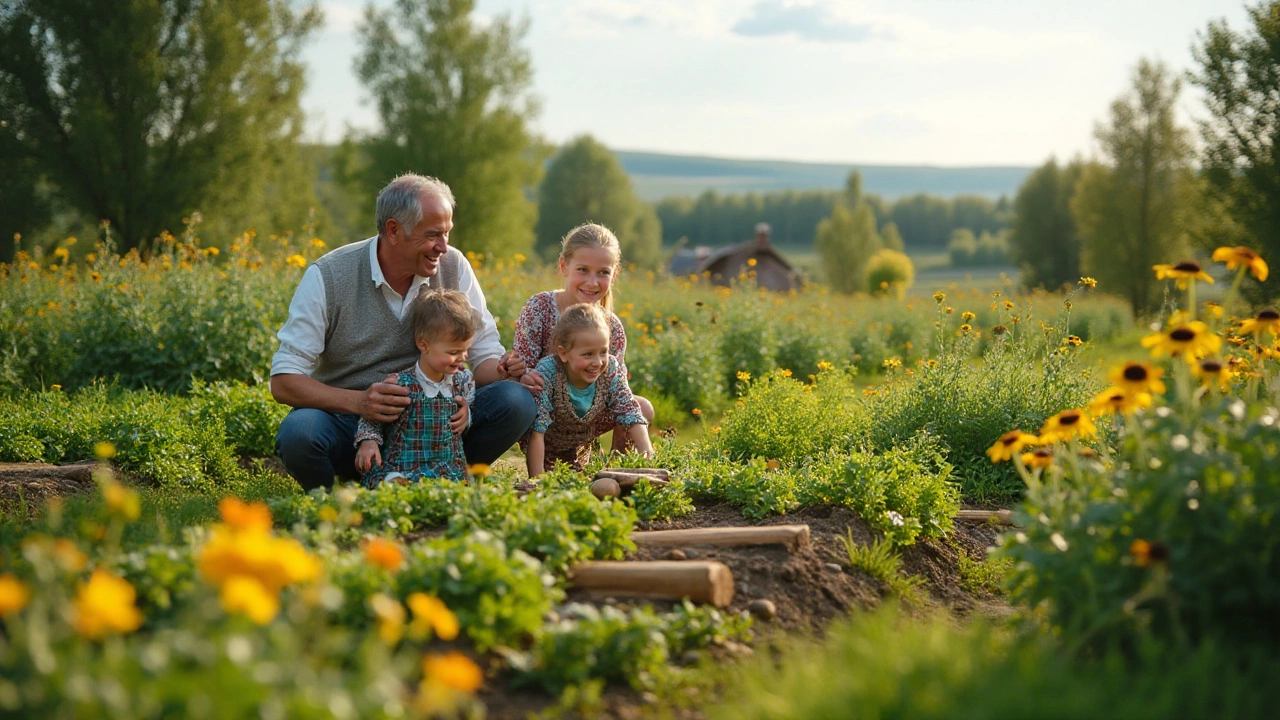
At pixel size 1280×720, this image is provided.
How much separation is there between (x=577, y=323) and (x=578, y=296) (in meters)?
0.48

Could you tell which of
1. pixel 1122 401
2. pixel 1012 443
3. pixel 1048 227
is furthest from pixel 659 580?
pixel 1048 227

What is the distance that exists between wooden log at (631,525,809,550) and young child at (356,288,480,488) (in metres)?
1.17

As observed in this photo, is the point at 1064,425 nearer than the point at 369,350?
Yes

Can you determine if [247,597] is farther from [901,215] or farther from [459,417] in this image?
[901,215]

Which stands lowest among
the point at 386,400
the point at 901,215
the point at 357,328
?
the point at 386,400

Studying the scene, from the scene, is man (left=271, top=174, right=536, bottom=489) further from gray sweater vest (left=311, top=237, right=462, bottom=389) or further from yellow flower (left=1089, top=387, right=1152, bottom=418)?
yellow flower (left=1089, top=387, right=1152, bottom=418)

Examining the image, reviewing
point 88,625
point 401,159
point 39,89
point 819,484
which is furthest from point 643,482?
point 401,159

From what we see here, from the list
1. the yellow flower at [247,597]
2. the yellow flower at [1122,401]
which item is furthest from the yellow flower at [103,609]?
the yellow flower at [1122,401]

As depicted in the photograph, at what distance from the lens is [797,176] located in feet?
584

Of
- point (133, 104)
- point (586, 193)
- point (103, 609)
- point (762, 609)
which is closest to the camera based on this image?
point (103, 609)

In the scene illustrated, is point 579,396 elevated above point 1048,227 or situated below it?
below

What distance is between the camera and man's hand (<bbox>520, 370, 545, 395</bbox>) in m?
4.48

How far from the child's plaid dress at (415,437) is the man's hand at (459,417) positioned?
0.02 meters

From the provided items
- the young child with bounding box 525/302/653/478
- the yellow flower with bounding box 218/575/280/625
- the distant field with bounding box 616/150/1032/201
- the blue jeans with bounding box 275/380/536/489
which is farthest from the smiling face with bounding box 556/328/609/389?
the distant field with bounding box 616/150/1032/201
